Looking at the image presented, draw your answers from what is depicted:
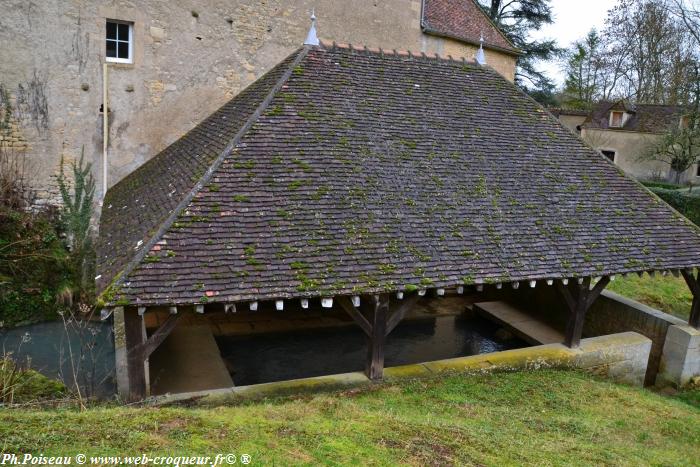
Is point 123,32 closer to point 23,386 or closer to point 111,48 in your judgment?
point 111,48

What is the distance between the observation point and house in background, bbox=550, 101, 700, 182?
25.8 m

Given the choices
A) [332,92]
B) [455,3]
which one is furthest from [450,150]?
[455,3]

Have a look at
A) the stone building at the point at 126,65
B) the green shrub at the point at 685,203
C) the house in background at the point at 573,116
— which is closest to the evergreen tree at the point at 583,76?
the house in background at the point at 573,116

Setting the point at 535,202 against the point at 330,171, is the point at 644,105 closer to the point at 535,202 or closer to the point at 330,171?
the point at 535,202

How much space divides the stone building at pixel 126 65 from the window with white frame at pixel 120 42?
20 millimetres

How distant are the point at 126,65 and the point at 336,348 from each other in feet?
22.6

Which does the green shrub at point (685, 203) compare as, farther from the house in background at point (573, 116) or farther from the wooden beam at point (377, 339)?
the wooden beam at point (377, 339)

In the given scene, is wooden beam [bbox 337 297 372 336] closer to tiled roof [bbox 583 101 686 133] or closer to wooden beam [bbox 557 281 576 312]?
wooden beam [bbox 557 281 576 312]

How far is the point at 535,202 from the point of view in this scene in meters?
7.59

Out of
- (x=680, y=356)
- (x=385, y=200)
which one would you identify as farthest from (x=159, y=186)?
(x=680, y=356)

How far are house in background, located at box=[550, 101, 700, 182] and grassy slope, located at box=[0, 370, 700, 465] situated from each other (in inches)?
868

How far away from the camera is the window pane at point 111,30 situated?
10.5m

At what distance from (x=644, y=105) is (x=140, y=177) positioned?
25893 mm

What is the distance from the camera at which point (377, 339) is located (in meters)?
6.43
